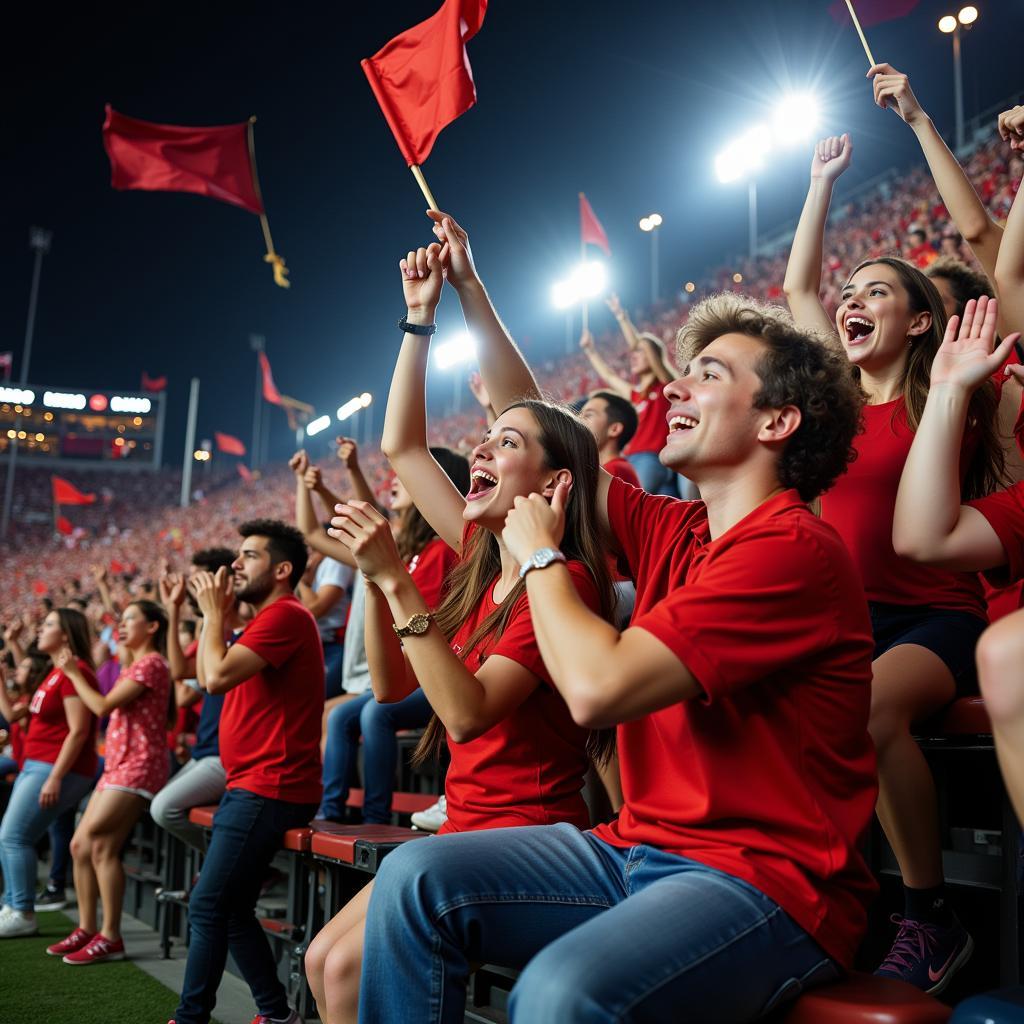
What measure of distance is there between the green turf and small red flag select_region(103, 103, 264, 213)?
564 cm

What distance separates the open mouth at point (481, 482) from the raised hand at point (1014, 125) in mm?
1808

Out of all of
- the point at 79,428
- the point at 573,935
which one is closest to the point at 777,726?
the point at 573,935

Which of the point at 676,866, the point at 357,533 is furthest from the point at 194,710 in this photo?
the point at 676,866

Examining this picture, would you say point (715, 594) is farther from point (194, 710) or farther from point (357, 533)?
point (194, 710)

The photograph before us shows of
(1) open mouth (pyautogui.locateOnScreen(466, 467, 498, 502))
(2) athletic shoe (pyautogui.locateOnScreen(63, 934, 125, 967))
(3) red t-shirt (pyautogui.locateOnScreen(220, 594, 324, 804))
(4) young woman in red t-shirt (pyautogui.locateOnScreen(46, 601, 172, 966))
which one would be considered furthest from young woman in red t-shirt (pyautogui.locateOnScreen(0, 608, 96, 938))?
(1) open mouth (pyautogui.locateOnScreen(466, 467, 498, 502))

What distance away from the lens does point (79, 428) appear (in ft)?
176

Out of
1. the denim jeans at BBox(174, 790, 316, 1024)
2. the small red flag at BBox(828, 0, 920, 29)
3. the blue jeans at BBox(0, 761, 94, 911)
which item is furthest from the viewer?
the blue jeans at BBox(0, 761, 94, 911)

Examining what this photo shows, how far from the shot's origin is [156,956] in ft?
18.1

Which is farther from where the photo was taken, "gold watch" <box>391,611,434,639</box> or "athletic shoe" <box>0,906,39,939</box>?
"athletic shoe" <box>0,906,39,939</box>

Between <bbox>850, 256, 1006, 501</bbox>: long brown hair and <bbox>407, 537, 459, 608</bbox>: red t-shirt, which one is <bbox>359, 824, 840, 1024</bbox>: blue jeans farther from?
<bbox>407, 537, 459, 608</bbox>: red t-shirt

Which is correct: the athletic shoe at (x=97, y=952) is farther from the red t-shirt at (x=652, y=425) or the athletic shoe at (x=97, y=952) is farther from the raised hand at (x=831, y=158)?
the raised hand at (x=831, y=158)

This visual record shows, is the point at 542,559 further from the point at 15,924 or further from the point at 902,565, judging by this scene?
the point at 15,924

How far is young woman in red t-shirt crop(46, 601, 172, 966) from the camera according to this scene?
5.48 meters

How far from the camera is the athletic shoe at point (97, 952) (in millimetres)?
5266
